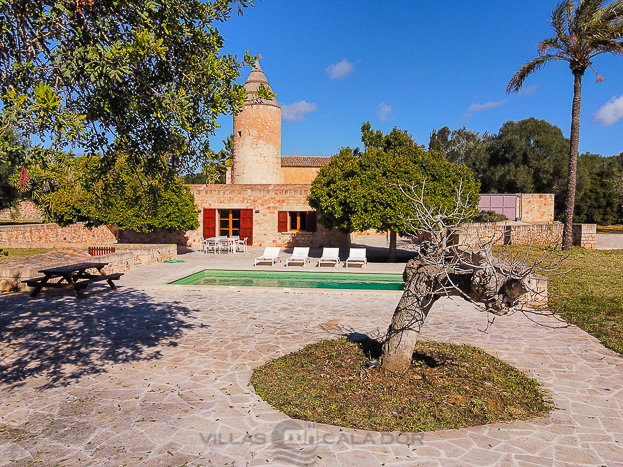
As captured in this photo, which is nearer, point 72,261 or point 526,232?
point 72,261

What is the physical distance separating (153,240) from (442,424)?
2105 cm

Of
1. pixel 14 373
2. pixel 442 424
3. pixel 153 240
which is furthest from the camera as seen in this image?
pixel 153 240

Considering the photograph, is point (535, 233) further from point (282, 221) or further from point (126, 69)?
point (126, 69)

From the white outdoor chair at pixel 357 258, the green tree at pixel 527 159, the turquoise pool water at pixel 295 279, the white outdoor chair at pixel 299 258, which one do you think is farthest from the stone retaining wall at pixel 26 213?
the green tree at pixel 527 159

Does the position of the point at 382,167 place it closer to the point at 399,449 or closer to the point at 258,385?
the point at 258,385

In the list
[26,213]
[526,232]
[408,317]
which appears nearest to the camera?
[408,317]

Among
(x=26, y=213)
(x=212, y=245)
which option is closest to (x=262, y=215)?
(x=212, y=245)

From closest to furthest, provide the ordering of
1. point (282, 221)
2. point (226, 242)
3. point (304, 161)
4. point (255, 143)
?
point (226, 242), point (282, 221), point (255, 143), point (304, 161)

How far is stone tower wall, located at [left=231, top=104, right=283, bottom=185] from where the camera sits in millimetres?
27719

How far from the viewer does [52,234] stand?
901 inches

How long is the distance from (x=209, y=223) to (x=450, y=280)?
2008cm

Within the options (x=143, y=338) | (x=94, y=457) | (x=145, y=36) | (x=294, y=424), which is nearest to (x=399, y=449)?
(x=294, y=424)

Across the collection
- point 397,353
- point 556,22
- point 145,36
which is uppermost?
point 556,22

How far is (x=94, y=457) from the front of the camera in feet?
11.5
